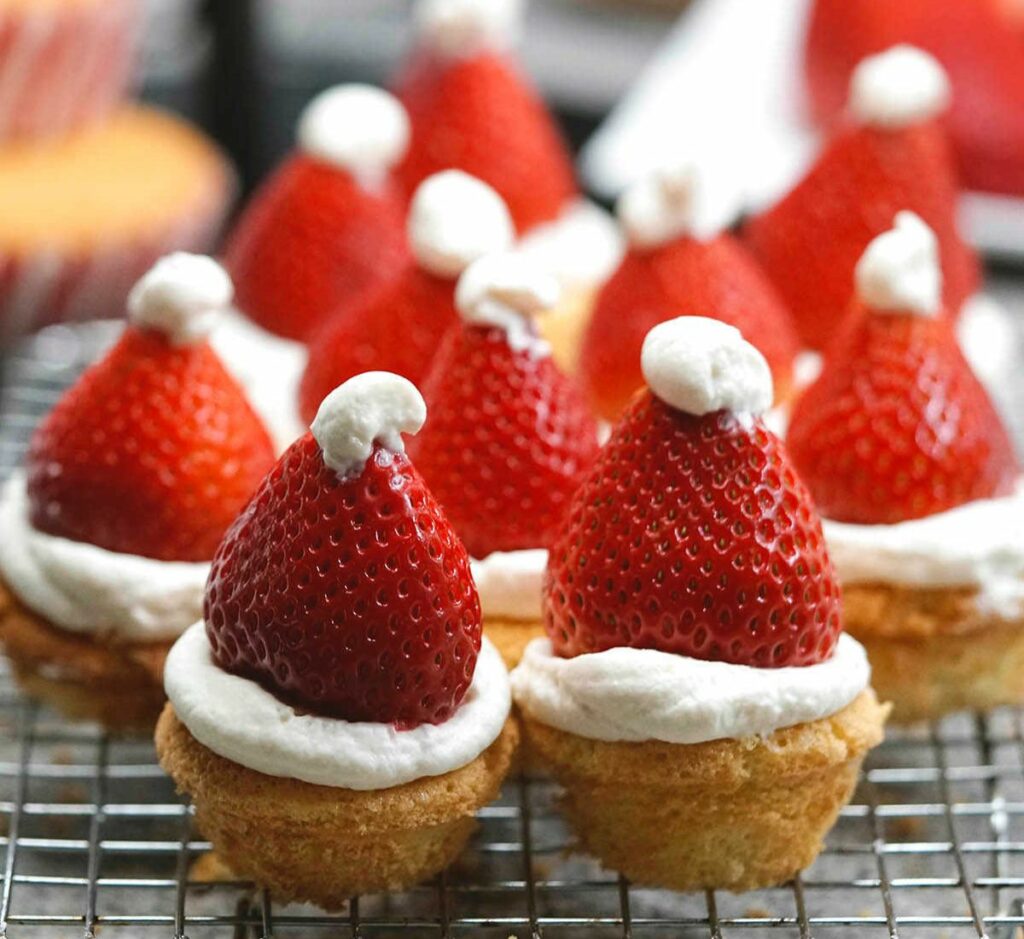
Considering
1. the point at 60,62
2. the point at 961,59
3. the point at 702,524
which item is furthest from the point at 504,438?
the point at 60,62

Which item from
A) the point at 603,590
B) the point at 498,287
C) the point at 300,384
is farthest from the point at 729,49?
the point at 603,590

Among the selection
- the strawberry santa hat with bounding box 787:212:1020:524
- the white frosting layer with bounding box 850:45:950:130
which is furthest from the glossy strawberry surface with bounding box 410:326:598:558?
the white frosting layer with bounding box 850:45:950:130

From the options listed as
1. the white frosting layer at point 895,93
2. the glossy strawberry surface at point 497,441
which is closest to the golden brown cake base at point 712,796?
the glossy strawberry surface at point 497,441

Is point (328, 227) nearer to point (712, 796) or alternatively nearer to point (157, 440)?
point (157, 440)

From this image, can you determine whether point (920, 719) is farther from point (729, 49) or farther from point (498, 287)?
point (729, 49)

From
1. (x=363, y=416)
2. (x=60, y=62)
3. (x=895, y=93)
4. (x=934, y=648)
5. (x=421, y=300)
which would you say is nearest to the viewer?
(x=363, y=416)

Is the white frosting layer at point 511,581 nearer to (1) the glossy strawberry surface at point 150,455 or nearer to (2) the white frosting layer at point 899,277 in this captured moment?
(1) the glossy strawberry surface at point 150,455
